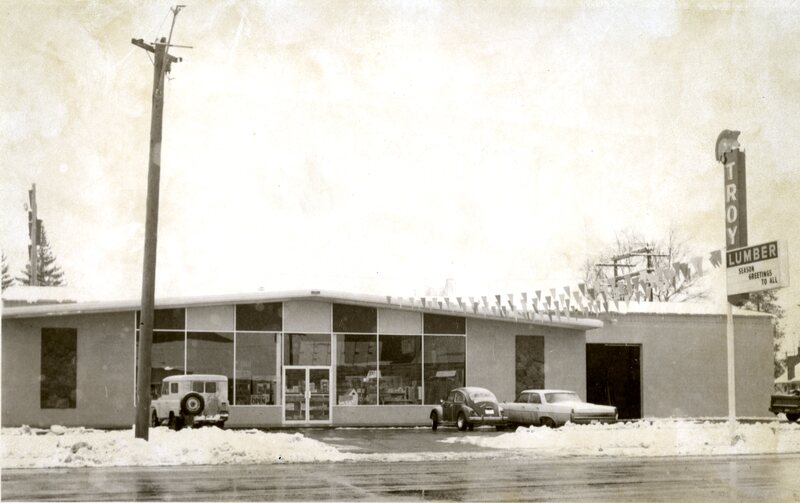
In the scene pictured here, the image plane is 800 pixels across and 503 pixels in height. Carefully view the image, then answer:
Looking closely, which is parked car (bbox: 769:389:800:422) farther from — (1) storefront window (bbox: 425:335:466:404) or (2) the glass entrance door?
(2) the glass entrance door

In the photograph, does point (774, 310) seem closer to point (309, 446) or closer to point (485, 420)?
point (485, 420)

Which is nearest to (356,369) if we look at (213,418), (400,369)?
(400,369)

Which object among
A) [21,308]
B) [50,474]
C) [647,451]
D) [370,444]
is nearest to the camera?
[50,474]

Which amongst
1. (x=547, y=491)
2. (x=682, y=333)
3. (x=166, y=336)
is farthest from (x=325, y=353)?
(x=547, y=491)

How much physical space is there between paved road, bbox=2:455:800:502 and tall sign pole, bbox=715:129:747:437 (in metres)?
4.17

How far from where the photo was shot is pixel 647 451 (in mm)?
20906

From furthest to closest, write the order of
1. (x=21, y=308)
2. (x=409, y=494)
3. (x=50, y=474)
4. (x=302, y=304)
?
1. (x=302, y=304)
2. (x=21, y=308)
3. (x=50, y=474)
4. (x=409, y=494)

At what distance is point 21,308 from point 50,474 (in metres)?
12.1

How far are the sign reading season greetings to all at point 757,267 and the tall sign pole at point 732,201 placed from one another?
0.35 metres

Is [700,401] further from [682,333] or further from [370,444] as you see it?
[370,444]

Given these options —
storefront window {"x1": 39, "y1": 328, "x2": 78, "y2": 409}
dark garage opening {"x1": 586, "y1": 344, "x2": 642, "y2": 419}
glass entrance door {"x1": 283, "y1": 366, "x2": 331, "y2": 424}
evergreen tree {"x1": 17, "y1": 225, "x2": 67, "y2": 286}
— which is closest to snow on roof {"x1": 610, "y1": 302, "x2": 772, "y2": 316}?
dark garage opening {"x1": 586, "y1": 344, "x2": 642, "y2": 419}

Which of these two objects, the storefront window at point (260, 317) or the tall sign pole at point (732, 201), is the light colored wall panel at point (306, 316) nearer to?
the storefront window at point (260, 317)

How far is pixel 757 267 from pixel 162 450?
13.3 metres

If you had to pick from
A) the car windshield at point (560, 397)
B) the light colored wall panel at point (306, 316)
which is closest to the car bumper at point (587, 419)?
the car windshield at point (560, 397)
